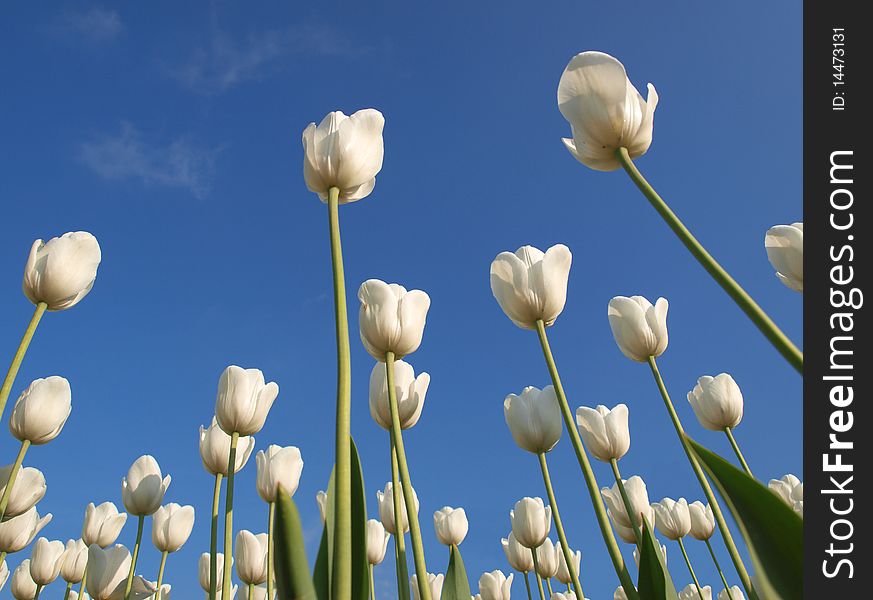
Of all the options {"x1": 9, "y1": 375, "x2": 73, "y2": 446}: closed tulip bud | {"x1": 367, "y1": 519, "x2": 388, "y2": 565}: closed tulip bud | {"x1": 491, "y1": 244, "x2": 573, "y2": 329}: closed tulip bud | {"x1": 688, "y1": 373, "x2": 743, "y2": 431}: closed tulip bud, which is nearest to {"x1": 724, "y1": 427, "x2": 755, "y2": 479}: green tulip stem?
{"x1": 688, "y1": 373, "x2": 743, "y2": 431}: closed tulip bud

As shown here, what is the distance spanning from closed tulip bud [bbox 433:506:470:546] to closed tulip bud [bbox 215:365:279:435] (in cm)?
294

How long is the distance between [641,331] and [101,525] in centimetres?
469

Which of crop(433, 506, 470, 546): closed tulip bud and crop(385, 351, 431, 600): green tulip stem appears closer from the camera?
crop(385, 351, 431, 600): green tulip stem

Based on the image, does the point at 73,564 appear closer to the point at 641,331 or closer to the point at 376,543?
the point at 376,543

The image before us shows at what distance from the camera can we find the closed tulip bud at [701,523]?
Answer: 5883 millimetres

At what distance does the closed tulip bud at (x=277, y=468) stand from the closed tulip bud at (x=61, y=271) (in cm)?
145

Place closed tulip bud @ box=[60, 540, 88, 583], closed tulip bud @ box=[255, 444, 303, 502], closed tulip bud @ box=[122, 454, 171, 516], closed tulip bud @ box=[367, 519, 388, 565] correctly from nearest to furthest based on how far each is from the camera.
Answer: closed tulip bud @ box=[255, 444, 303, 502] < closed tulip bud @ box=[122, 454, 171, 516] < closed tulip bud @ box=[367, 519, 388, 565] < closed tulip bud @ box=[60, 540, 88, 583]

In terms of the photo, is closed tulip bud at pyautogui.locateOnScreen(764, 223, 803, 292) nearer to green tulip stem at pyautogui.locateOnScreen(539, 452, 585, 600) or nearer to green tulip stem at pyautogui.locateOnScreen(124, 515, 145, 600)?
green tulip stem at pyautogui.locateOnScreen(539, 452, 585, 600)

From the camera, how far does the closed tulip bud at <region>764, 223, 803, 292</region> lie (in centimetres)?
285

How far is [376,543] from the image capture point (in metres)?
5.09

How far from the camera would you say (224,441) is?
3.89 m

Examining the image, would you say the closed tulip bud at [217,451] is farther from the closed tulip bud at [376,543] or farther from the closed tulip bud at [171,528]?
the closed tulip bud at [376,543]

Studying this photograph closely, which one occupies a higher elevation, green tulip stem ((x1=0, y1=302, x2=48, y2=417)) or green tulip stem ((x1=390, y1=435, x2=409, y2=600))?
green tulip stem ((x1=0, y1=302, x2=48, y2=417))
